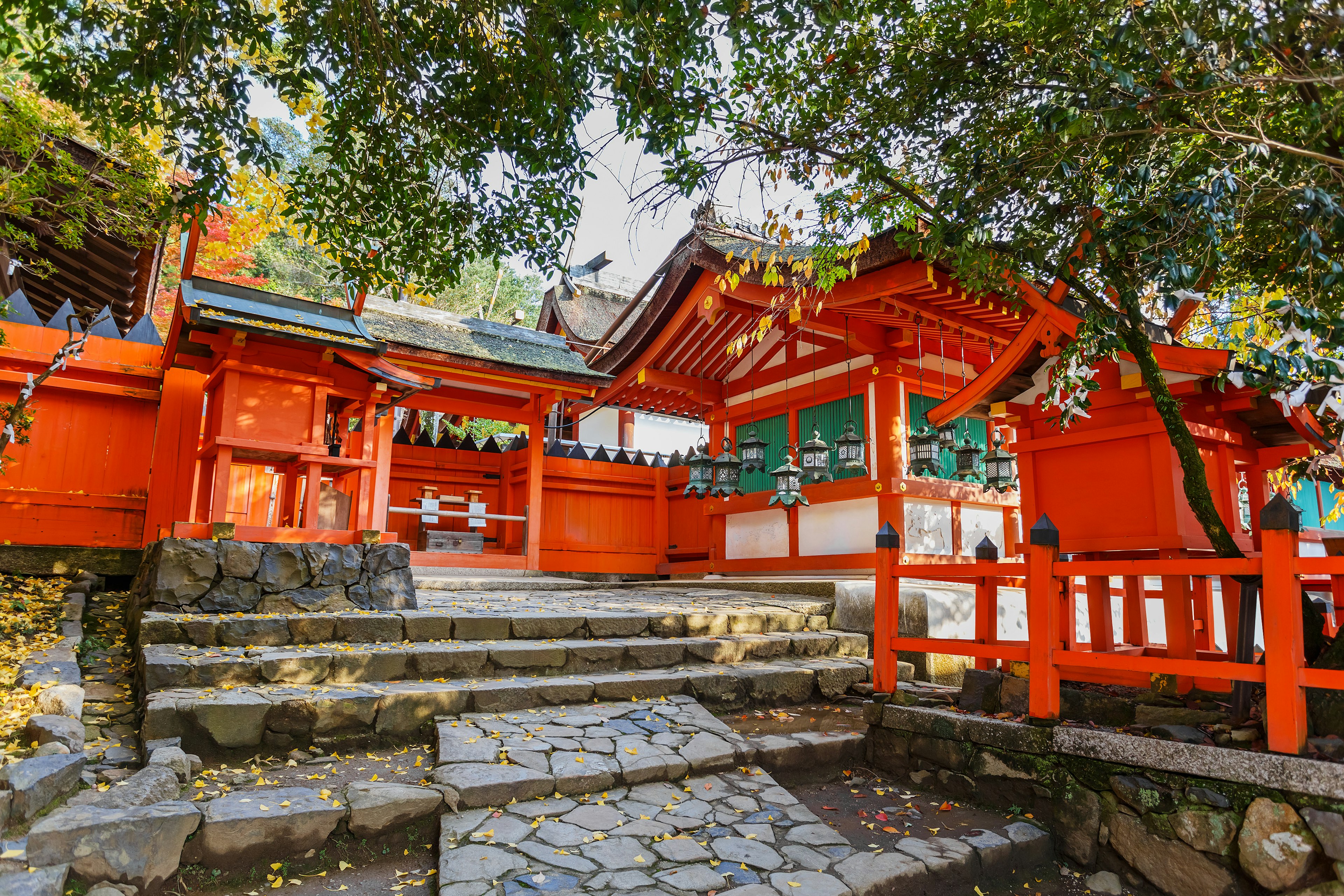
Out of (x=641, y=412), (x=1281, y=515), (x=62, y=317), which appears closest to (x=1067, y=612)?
(x=1281, y=515)

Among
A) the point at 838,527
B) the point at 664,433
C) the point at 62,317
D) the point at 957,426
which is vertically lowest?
the point at 838,527

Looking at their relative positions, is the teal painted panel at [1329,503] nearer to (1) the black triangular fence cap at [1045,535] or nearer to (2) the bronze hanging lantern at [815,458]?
(2) the bronze hanging lantern at [815,458]

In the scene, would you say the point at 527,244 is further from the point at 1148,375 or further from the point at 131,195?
the point at 131,195

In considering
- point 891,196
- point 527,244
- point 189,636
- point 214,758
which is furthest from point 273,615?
point 891,196

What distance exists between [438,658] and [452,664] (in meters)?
Result: 0.13

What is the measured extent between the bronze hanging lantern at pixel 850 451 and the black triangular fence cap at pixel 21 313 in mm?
9309

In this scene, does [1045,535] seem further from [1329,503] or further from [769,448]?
[1329,503]

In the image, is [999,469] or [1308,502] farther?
[1308,502]

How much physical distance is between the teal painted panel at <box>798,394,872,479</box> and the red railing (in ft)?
11.5

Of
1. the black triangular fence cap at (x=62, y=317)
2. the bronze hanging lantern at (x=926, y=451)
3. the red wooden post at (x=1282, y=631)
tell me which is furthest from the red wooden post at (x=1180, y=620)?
the black triangular fence cap at (x=62, y=317)

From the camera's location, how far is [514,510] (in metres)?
13.2

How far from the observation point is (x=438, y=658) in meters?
5.84

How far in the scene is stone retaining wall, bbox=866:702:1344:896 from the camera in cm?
352

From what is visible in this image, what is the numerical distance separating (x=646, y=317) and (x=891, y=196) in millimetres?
6097
